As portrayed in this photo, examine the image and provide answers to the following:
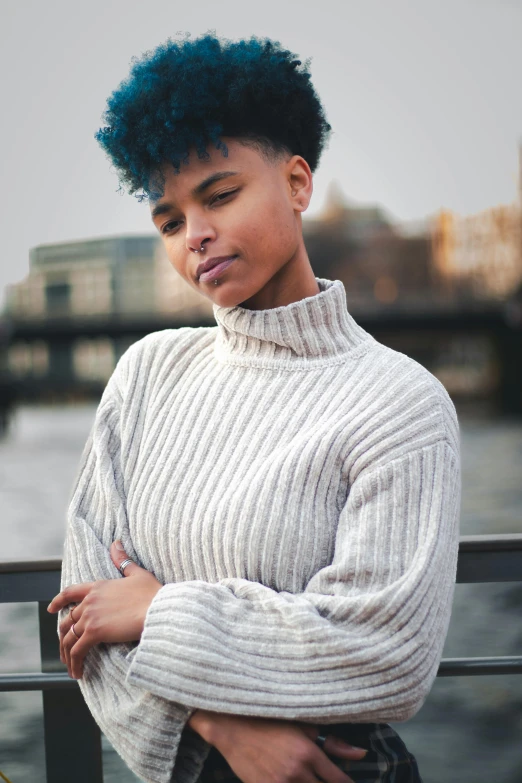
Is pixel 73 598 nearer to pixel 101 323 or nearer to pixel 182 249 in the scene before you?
pixel 182 249

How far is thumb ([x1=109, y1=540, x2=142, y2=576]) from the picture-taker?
85 centimetres

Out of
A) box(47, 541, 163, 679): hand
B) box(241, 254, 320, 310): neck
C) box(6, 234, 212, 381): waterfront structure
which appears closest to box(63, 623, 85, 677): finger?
box(47, 541, 163, 679): hand

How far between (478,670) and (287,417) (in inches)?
19.3

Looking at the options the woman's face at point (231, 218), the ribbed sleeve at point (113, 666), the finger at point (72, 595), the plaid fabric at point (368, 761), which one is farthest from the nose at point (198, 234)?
the plaid fabric at point (368, 761)

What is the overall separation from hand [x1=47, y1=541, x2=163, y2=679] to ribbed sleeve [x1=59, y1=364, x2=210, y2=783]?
0.02 meters

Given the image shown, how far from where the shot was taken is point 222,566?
2.73 ft

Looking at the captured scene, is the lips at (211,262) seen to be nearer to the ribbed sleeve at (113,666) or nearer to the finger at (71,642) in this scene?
the ribbed sleeve at (113,666)

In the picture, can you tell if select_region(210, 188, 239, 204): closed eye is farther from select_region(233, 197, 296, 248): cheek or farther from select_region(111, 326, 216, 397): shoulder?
select_region(111, 326, 216, 397): shoulder

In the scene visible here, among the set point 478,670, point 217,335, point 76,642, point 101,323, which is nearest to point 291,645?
point 76,642

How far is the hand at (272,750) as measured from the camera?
734 mm

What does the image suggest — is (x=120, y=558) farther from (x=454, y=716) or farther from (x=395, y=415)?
(x=454, y=716)

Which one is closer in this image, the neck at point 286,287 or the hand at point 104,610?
the hand at point 104,610

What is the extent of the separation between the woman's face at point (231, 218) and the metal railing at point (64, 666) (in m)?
0.44

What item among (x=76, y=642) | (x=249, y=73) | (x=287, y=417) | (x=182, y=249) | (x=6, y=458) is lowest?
(x=6, y=458)
